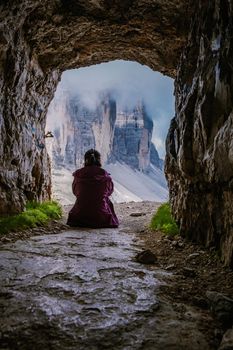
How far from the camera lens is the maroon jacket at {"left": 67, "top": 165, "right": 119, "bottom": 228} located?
8930 millimetres

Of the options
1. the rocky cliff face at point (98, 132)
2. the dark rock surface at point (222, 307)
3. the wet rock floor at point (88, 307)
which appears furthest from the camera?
the rocky cliff face at point (98, 132)

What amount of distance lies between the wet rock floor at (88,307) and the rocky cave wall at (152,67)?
139 cm

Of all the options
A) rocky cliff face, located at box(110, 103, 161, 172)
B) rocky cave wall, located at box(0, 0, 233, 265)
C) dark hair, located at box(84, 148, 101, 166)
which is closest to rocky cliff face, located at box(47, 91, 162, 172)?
rocky cliff face, located at box(110, 103, 161, 172)

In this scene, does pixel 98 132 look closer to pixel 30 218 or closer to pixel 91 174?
pixel 91 174

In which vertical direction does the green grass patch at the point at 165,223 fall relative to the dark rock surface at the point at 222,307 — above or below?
below

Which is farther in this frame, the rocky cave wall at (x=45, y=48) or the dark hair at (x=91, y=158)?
the dark hair at (x=91, y=158)

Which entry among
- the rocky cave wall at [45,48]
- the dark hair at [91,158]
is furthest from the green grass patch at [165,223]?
the rocky cave wall at [45,48]

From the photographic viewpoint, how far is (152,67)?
1078cm

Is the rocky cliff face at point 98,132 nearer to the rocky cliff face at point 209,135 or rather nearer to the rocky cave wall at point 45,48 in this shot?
the rocky cave wall at point 45,48

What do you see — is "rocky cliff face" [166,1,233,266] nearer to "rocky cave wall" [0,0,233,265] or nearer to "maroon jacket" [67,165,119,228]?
"rocky cave wall" [0,0,233,265]

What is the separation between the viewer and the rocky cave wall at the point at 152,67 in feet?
15.0

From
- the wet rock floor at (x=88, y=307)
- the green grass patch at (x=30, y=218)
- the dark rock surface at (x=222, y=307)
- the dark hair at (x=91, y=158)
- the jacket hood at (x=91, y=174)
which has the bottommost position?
the green grass patch at (x=30, y=218)

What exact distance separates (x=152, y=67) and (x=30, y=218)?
6482 millimetres

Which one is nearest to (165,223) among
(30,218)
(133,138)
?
(30,218)
